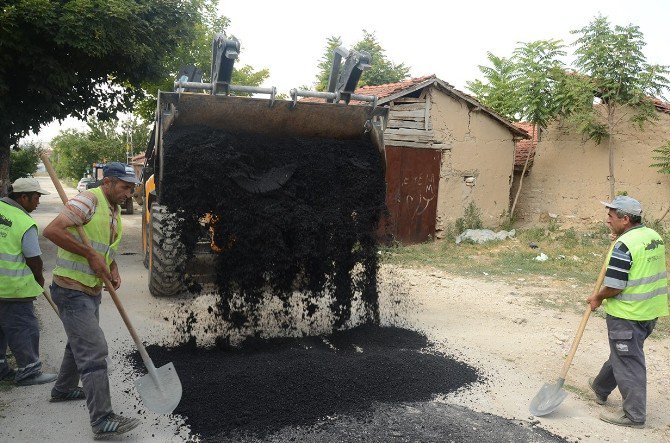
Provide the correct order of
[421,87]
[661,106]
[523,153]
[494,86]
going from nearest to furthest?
1. [421,87]
2. [661,106]
3. [523,153]
4. [494,86]

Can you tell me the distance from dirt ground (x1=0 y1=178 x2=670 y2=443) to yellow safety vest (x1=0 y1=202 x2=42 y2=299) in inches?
29.4

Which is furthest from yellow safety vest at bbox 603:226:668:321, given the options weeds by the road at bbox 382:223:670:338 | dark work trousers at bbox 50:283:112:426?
dark work trousers at bbox 50:283:112:426

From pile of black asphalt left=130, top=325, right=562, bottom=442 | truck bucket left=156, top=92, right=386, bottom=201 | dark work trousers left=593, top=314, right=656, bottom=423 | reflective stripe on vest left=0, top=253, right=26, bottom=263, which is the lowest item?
pile of black asphalt left=130, top=325, right=562, bottom=442

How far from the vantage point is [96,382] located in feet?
10.7

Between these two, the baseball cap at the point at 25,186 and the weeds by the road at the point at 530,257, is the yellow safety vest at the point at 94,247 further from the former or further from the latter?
the weeds by the road at the point at 530,257

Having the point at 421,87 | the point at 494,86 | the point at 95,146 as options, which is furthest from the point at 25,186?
the point at 95,146

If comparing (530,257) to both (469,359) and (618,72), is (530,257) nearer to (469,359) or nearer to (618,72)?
(618,72)

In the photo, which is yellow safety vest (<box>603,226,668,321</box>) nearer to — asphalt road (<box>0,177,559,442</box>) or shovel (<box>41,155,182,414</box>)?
asphalt road (<box>0,177,559,442</box>)

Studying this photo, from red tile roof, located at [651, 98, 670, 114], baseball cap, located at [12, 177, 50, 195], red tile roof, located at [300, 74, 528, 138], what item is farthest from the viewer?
red tile roof, located at [651, 98, 670, 114]

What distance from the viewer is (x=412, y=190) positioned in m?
12.1

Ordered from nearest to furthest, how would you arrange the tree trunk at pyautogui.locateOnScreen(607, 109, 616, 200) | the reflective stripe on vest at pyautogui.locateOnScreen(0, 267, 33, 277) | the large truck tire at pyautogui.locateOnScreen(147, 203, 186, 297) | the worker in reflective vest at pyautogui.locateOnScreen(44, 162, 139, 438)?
the worker in reflective vest at pyautogui.locateOnScreen(44, 162, 139, 438) < the reflective stripe on vest at pyautogui.locateOnScreen(0, 267, 33, 277) < the large truck tire at pyautogui.locateOnScreen(147, 203, 186, 297) < the tree trunk at pyautogui.locateOnScreen(607, 109, 616, 200)

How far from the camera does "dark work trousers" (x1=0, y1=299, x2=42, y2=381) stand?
4.06m

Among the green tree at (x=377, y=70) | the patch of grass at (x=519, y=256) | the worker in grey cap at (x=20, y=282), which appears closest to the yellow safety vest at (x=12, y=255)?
the worker in grey cap at (x=20, y=282)

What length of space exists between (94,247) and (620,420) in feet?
12.4
